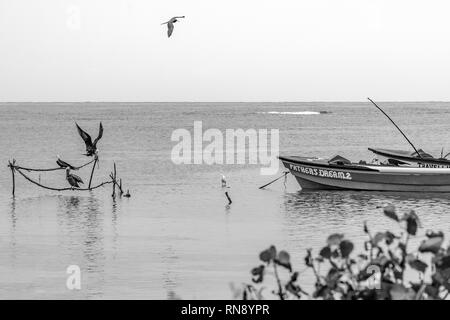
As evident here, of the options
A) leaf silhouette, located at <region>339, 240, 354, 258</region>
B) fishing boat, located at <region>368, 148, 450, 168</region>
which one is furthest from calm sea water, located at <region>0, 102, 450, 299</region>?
leaf silhouette, located at <region>339, 240, 354, 258</region>

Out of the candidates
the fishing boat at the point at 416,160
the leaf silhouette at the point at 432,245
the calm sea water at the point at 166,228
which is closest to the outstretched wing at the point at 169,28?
the calm sea water at the point at 166,228

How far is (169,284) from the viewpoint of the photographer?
1234cm

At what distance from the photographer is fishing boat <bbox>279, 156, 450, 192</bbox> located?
76.6ft

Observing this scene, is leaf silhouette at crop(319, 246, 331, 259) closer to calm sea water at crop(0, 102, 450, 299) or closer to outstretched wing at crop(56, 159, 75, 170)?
calm sea water at crop(0, 102, 450, 299)

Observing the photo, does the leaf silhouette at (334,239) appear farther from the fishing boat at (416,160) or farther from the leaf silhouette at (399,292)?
the fishing boat at (416,160)

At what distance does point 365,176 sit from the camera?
939 inches

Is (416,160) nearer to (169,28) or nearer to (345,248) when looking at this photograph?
(169,28)

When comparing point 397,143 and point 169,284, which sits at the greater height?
point 397,143

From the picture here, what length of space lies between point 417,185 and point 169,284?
12.7m

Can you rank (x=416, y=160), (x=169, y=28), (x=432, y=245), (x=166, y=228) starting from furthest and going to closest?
(x=416, y=160), (x=166, y=228), (x=169, y=28), (x=432, y=245)

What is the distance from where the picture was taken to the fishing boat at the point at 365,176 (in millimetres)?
23359

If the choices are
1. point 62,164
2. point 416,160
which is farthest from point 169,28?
point 416,160
